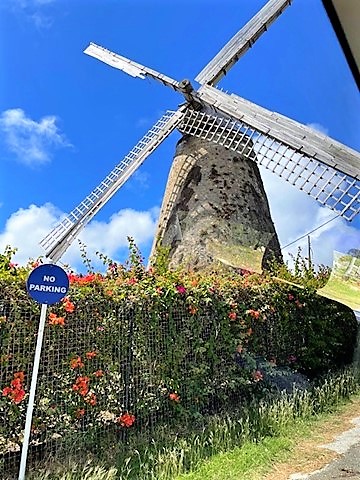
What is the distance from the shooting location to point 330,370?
16.4 ft

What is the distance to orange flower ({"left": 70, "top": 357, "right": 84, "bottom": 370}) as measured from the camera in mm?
2652

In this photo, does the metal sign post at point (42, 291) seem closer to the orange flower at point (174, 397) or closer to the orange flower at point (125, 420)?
the orange flower at point (125, 420)

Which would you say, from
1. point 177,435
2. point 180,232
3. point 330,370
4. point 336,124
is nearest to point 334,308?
point 330,370

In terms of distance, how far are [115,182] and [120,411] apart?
13.5ft

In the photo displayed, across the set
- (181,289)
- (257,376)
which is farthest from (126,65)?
(257,376)

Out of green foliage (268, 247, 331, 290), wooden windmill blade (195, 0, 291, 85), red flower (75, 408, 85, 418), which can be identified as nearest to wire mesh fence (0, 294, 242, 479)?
red flower (75, 408, 85, 418)

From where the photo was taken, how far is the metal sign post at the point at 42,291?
7.61 ft

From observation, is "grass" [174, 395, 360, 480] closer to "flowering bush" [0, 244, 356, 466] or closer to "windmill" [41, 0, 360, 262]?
"flowering bush" [0, 244, 356, 466]

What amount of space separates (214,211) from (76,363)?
150 inches

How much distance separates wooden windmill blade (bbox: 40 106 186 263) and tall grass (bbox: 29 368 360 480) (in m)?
3.44

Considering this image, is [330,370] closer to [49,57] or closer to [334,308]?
[334,308]

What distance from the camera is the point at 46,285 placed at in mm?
2418

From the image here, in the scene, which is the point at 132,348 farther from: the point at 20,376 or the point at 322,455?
the point at 322,455

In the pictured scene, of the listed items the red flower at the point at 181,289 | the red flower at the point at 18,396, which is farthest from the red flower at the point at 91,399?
the red flower at the point at 181,289
